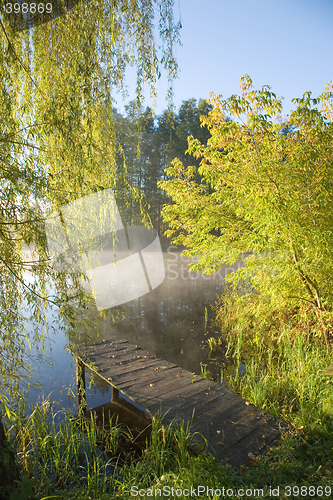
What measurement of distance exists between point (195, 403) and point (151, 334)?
12.6 ft

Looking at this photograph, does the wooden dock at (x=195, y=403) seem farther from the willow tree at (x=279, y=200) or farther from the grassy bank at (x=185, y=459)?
the willow tree at (x=279, y=200)

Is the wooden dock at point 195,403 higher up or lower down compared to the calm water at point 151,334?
higher up

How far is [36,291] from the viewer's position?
2.23m

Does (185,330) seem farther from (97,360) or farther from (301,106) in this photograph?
(301,106)

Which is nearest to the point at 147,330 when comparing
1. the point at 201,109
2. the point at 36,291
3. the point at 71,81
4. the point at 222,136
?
the point at 222,136

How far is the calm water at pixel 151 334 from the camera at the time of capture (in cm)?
448

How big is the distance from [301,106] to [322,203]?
1255mm

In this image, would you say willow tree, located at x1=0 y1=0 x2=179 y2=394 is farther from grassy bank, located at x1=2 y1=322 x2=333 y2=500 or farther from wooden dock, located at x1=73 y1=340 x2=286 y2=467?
grassy bank, located at x1=2 y1=322 x2=333 y2=500

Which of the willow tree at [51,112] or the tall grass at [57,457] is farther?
the tall grass at [57,457]

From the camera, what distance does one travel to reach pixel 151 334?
6848mm

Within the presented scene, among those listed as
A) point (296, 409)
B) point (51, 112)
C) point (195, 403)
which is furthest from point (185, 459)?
point (51, 112)

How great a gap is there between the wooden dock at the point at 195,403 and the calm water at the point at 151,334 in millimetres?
574

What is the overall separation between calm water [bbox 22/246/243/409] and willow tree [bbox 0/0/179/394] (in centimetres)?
40

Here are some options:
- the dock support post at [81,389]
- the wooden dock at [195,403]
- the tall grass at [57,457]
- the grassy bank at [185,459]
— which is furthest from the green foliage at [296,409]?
the dock support post at [81,389]
